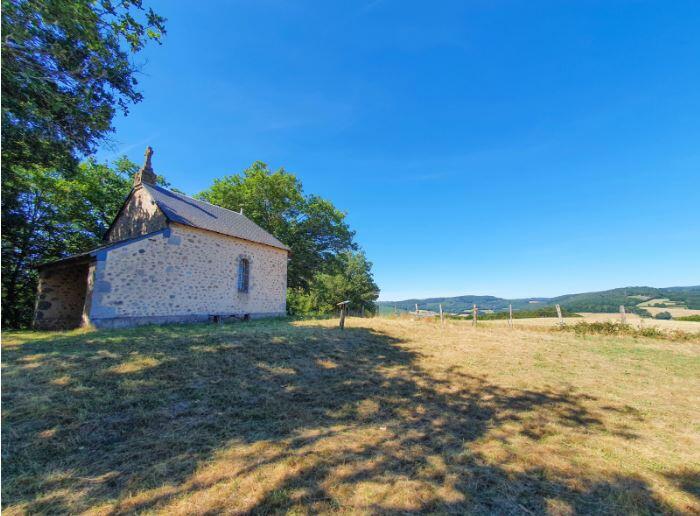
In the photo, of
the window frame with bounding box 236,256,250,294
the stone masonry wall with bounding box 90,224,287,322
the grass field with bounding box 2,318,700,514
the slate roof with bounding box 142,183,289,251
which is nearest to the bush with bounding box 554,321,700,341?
the grass field with bounding box 2,318,700,514

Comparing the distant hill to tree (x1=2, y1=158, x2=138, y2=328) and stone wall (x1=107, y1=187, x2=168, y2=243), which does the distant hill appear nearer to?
stone wall (x1=107, y1=187, x2=168, y2=243)

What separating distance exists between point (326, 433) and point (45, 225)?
24.4 meters

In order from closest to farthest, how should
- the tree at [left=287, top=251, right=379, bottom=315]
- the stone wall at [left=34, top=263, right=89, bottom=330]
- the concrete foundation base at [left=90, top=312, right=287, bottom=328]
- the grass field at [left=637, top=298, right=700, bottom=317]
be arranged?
the concrete foundation base at [left=90, top=312, right=287, bottom=328] → the stone wall at [left=34, top=263, right=89, bottom=330] → the grass field at [left=637, top=298, right=700, bottom=317] → the tree at [left=287, top=251, right=379, bottom=315]

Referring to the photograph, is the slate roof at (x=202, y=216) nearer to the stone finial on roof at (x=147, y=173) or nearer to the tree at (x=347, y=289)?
the stone finial on roof at (x=147, y=173)

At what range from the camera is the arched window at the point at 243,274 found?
17406 millimetres

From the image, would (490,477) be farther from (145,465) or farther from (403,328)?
(403,328)

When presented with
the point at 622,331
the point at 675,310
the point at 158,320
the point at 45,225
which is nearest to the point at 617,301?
the point at 675,310

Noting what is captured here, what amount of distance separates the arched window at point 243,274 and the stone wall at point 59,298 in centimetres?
678

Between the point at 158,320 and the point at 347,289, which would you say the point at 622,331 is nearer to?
the point at 158,320

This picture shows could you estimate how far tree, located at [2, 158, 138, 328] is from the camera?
17797 millimetres

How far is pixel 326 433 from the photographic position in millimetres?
4398

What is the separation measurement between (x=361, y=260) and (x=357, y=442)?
42.2 metres

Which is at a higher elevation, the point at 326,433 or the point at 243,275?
the point at 243,275

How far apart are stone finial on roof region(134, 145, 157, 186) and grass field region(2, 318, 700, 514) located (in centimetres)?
1089
